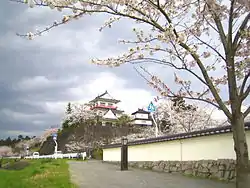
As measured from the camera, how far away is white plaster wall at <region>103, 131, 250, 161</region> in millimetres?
11188

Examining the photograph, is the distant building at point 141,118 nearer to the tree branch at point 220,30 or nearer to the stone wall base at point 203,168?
the stone wall base at point 203,168

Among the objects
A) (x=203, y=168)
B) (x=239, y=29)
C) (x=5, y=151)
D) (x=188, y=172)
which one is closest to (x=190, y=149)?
(x=188, y=172)

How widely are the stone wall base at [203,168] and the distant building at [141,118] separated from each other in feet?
94.0

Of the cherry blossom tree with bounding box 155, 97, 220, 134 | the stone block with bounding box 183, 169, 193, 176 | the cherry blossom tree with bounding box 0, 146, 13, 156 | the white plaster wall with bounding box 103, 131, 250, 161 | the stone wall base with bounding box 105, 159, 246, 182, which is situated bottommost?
the cherry blossom tree with bounding box 0, 146, 13, 156

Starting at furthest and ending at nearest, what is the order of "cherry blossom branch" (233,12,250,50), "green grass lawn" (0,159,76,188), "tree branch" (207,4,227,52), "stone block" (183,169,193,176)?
"stone block" (183,169,193,176) → "green grass lawn" (0,159,76,188) → "tree branch" (207,4,227,52) → "cherry blossom branch" (233,12,250,50)

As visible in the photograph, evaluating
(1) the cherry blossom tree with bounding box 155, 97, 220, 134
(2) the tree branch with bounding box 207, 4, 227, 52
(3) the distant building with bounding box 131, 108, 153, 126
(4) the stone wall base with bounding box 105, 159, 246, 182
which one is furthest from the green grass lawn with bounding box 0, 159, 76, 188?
(3) the distant building with bounding box 131, 108, 153, 126

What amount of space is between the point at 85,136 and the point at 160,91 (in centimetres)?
3548

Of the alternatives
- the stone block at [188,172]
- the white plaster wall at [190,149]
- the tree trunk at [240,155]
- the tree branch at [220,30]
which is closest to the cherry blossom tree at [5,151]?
the white plaster wall at [190,149]

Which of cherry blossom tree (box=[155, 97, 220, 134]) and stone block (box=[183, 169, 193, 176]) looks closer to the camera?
stone block (box=[183, 169, 193, 176])

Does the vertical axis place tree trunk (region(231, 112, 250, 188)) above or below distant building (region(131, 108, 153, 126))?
below

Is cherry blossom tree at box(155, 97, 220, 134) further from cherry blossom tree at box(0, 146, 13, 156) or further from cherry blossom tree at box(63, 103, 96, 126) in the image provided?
cherry blossom tree at box(0, 146, 13, 156)

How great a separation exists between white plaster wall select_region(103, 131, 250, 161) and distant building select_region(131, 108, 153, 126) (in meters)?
25.1

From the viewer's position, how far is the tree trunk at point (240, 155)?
5715mm

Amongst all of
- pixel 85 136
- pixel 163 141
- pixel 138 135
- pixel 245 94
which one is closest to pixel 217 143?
pixel 163 141
